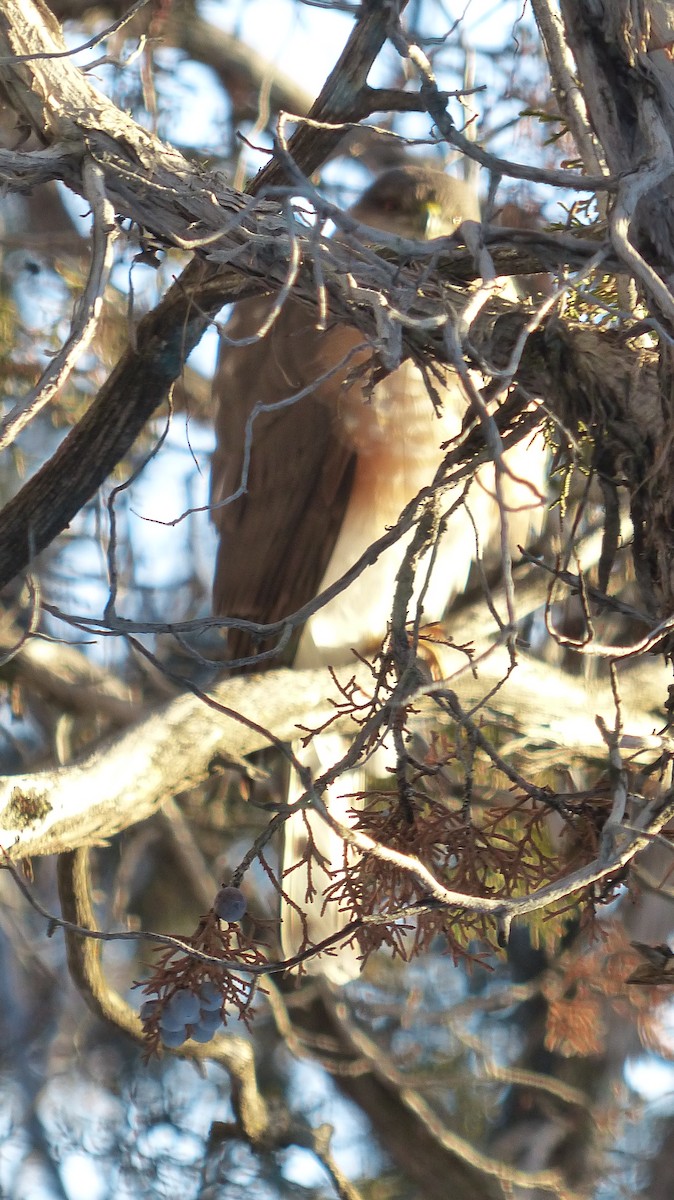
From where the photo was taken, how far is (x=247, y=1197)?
10.6 feet

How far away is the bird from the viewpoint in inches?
119

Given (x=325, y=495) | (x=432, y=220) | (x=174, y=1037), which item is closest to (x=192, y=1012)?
(x=174, y=1037)

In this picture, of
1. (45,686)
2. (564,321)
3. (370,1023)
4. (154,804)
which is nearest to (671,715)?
(564,321)

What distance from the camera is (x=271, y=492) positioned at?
134 inches

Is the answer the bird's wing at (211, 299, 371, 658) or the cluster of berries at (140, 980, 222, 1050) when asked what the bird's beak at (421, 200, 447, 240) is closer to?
the bird's wing at (211, 299, 371, 658)

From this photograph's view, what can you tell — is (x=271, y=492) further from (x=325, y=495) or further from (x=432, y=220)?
(x=432, y=220)

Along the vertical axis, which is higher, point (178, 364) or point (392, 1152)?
point (178, 364)

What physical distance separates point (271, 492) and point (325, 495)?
0.18m

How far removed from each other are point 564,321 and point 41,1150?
3238 mm

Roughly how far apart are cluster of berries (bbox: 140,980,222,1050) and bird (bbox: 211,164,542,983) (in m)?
1.66

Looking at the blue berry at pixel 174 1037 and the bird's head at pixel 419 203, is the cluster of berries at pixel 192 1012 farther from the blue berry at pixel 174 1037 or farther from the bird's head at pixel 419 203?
the bird's head at pixel 419 203

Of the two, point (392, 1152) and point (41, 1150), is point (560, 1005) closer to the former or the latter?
point (392, 1152)

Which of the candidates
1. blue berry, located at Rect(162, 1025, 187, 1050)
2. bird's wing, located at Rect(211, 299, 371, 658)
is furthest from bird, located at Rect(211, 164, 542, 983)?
blue berry, located at Rect(162, 1025, 187, 1050)

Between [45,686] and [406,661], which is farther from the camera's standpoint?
[45,686]
